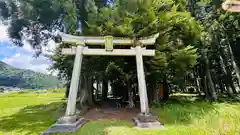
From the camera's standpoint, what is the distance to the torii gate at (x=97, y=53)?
509cm

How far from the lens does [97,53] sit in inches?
246

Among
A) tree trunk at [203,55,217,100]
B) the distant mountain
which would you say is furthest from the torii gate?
the distant mountain

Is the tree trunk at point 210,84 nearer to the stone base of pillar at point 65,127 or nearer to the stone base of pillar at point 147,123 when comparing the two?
the stone base of pillar at point 147,123

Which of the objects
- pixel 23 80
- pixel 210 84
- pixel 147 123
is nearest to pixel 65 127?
pixel 147 123

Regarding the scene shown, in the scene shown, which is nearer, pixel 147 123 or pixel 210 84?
pixel 147 123

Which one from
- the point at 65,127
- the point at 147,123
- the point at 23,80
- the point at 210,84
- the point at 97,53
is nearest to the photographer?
the point at 65,127

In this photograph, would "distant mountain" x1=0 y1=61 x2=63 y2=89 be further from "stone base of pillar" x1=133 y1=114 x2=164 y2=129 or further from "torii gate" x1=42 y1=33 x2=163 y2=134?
"stone base of pillar" x1=133 y1=114 x2=164 y2=129

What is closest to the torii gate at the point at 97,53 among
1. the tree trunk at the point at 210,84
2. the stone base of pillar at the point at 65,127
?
the stone base of pillar at the point at 65,127

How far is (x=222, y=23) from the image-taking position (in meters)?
12.5

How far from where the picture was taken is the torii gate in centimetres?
509

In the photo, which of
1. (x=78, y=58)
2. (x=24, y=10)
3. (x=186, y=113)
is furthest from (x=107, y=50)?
(x=24, y=10)

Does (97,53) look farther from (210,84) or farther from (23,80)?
(23,80)

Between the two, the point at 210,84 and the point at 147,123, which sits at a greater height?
the point at 210,84

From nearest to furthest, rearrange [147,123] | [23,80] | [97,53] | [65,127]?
[65,127]
[147,123]
[97,53]
[23,80]
